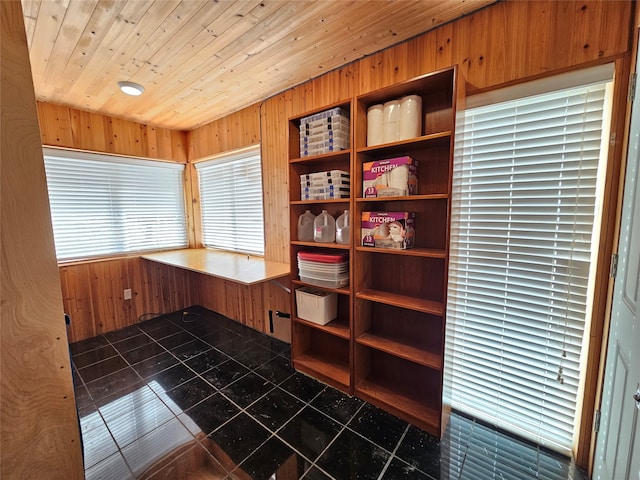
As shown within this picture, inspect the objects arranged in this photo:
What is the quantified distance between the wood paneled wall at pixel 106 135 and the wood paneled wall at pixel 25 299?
2.97m

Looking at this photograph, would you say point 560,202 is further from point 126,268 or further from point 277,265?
point 126,268

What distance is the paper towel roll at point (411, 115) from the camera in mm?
1618

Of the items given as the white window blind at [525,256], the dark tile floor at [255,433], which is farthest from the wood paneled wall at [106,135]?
the white window blind at [525,256]

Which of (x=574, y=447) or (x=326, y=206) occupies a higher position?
(x=326, y=206)

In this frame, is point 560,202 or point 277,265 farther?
point 277,265

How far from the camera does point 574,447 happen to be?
150cm

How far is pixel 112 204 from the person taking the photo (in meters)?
3.18

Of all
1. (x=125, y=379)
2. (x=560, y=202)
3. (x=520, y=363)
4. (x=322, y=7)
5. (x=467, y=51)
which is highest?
(x=322, y=7)

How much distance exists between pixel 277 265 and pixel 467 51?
216 cm

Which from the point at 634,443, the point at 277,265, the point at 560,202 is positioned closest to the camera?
the point at 634,443

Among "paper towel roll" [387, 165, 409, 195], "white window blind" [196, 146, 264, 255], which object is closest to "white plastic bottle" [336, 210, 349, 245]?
"paper towel roll" [387, 165, 409, 195]

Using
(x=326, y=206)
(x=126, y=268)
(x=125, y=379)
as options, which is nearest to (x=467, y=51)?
(x=326, y=206)

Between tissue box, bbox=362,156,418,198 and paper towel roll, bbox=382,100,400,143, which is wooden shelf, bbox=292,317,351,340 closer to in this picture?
tissue box, bbox=362,156,418,198

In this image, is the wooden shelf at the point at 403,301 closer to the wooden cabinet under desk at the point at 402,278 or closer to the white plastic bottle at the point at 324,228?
the wooden cabinet under desk at the point at 402,278
